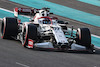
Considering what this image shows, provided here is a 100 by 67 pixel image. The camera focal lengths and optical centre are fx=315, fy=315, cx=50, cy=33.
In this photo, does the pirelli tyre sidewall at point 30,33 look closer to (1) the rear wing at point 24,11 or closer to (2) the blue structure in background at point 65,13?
(1) the rear wing at point 24,11

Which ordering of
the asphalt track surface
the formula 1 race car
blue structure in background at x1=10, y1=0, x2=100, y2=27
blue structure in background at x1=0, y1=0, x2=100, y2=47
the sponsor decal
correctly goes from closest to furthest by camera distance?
1. the asphalt track surface
2. the sponsor decal
3. the formula 1 race car
4. blue structure in background at x1=0, y1=0, x2=100, y2=47
5. blue structure in background at x1=10, y1=0, x2=100, y2=27

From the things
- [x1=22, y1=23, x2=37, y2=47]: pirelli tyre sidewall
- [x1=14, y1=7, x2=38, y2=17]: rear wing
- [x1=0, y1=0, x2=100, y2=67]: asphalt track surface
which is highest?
[x1=14, y1=7, x2=38, y2=17]: rear wing

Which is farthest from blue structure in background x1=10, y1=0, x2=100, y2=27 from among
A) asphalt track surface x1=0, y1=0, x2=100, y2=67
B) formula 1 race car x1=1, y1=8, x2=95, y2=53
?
asphalt track surface x1=0, y1=0, x2=100, y2=67

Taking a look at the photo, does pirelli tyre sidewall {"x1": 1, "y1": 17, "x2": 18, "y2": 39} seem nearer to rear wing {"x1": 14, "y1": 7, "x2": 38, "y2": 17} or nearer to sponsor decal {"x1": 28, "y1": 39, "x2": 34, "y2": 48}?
rear wing {"x1": 14, "y1": 7, "x2": 38, "y2": 17}

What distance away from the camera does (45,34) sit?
1734 cm

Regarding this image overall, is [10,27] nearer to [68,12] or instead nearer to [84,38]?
[84,38]

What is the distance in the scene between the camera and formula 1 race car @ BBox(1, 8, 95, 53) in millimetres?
16391

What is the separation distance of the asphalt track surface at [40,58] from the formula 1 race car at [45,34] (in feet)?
1.23

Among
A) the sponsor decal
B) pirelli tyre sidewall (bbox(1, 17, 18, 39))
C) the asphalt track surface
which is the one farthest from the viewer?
pirelli tyre sidewall (bbox(1, 17, 18, 39))

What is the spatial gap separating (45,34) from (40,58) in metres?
3.06

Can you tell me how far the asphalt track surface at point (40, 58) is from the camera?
13.3m

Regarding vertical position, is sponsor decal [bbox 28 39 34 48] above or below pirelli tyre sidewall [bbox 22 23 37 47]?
below

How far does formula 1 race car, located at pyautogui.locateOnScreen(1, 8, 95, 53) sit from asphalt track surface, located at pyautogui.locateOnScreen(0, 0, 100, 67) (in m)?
0.38

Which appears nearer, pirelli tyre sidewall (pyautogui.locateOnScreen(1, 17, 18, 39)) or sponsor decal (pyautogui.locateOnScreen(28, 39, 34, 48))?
sponsor decal (pyautogui.locateOnScreen(28, 39, 34, 48))
